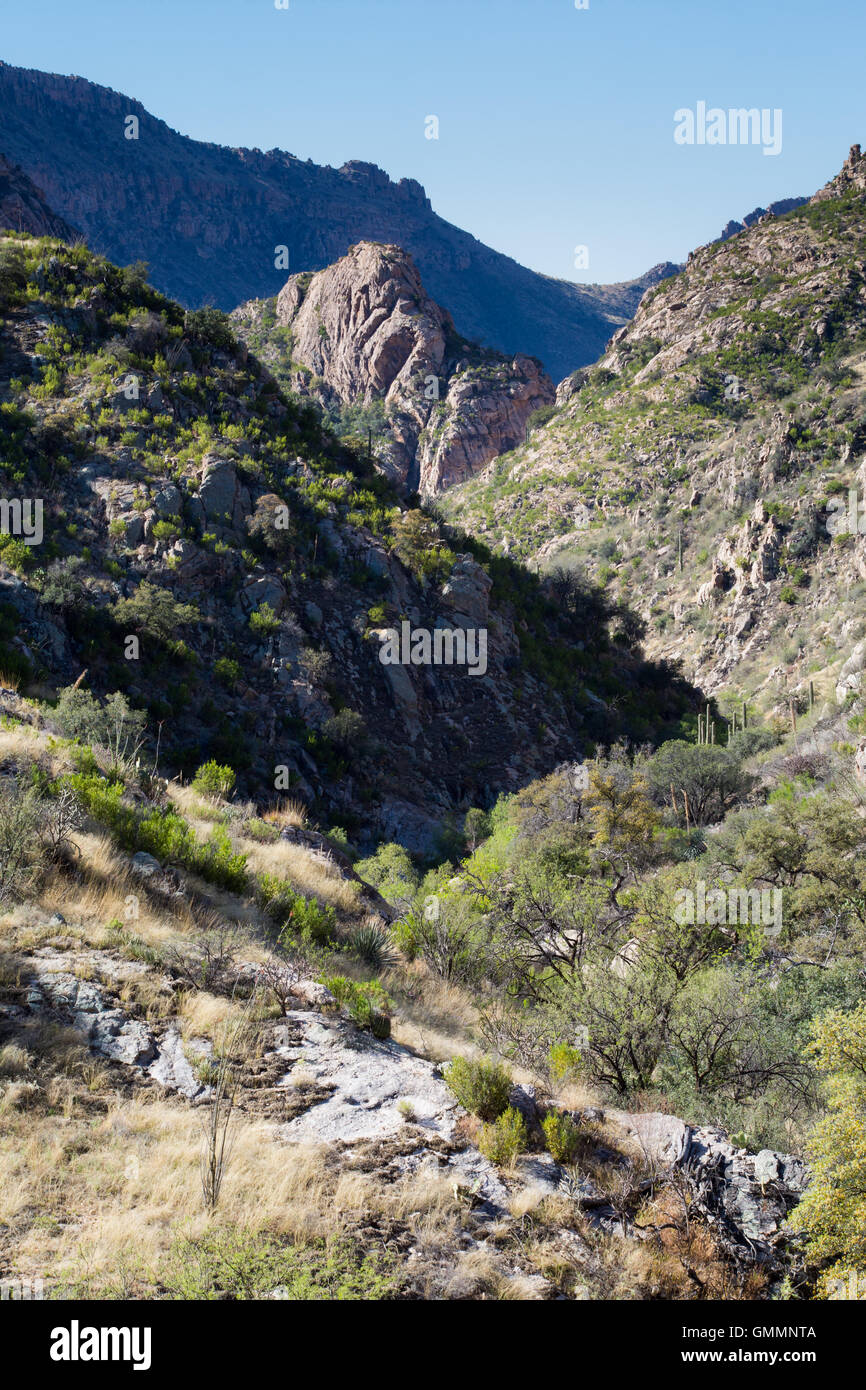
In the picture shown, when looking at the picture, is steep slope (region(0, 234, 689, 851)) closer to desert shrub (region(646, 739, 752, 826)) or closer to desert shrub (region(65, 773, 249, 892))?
desert shrub (region(646, 739, 752, 826))

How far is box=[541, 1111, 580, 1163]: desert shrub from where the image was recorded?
166 inches

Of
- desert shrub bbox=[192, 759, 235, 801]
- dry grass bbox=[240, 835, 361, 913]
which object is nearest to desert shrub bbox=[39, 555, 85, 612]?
desert shrub bbox=[192, 759, 235, 801]

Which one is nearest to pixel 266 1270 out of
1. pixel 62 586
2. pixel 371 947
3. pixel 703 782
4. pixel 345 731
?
pixel 371 947

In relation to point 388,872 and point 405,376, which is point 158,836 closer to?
point 388,872

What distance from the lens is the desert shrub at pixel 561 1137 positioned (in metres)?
4.22

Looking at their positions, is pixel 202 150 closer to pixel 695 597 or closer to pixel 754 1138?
pixel 695 597

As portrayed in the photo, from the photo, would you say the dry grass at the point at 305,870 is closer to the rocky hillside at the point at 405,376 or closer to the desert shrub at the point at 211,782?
the desert shrub at the point at 211,782

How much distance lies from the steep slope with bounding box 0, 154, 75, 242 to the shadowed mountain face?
59.0 meters

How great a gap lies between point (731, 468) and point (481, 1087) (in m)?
40.9

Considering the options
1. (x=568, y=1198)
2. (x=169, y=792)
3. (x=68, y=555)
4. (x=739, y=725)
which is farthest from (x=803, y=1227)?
(x=739, y=725)

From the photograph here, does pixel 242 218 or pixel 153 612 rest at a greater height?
pixel 242 218

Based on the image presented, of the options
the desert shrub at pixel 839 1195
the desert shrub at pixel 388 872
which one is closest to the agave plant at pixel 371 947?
the desert shrub at pixel 839 1195

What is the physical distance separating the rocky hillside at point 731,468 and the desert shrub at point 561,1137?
22232 mm

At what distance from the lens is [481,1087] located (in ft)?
14.6
